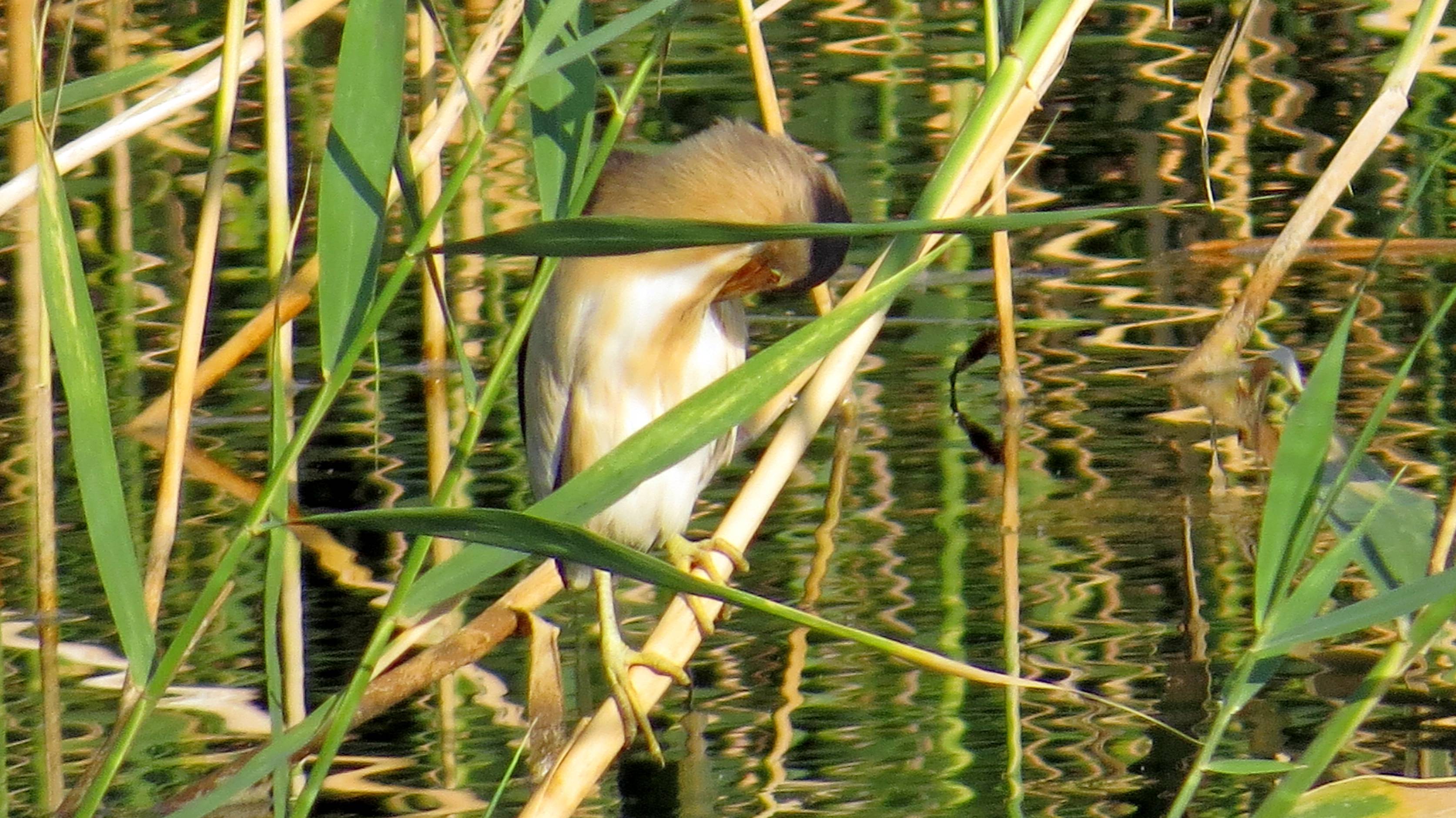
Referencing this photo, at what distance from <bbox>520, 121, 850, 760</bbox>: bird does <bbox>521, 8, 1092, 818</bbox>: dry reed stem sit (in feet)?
0.11

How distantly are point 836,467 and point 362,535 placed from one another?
77 centimetres

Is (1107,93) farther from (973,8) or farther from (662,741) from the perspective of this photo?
(662,741)

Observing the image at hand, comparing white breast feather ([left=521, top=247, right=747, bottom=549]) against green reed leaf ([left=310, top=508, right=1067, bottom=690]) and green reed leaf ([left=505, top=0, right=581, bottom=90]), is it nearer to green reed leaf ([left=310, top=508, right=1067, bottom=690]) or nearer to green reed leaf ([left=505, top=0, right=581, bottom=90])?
green reed leaf ([left=505, top=0, right=581, bottom=90])

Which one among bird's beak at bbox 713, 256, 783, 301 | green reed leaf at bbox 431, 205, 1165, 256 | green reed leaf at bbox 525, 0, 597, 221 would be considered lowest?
bird's beak at bbox 713, 256, 783, 301

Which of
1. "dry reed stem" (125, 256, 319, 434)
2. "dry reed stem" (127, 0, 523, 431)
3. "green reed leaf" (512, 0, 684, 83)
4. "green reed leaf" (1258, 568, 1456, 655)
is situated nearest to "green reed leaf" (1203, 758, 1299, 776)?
"green reed leaf" (1258, 568, 1456, 655)

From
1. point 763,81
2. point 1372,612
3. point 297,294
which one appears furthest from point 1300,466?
point 297,294

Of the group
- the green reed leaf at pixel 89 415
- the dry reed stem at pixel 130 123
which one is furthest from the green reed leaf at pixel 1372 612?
the dry reed stem at pixel 130 123

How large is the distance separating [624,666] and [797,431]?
0.44 metres

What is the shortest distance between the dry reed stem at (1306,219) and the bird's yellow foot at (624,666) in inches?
40.9

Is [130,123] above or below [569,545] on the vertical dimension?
above

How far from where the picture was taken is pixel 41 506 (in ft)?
8.39

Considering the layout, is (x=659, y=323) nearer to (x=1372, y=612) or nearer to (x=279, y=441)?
(x=279, y=441)

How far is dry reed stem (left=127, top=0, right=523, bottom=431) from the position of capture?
2027mm

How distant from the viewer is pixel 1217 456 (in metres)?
3.08
